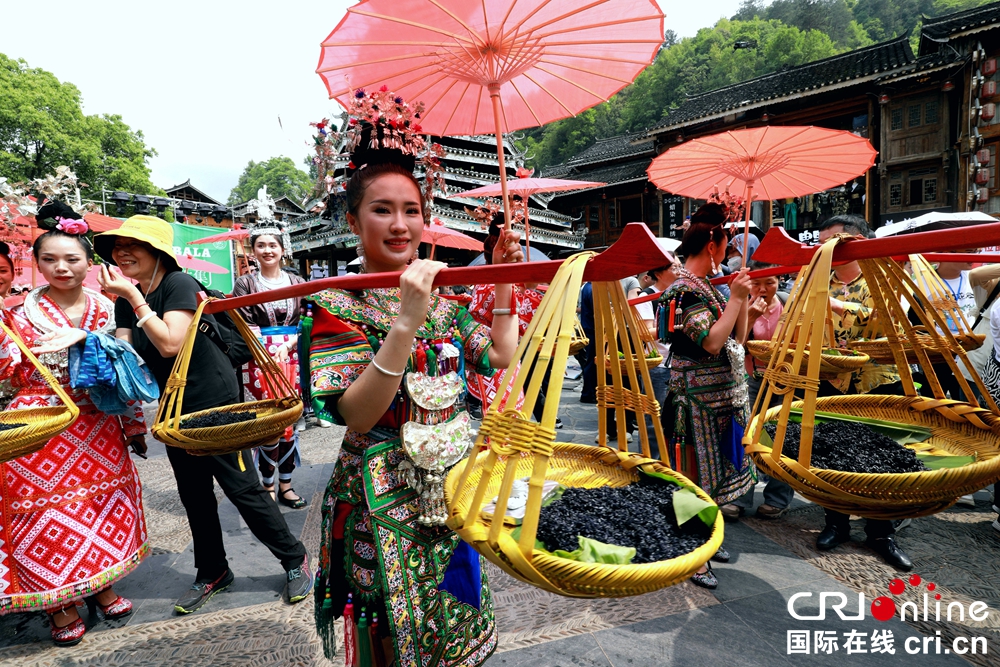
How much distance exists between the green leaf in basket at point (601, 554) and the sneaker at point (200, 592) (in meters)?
2.75

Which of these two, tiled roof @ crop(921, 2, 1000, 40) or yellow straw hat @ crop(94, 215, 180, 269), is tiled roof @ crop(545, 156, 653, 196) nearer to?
tiled roof @ crop(921, 2, 1000, 40)

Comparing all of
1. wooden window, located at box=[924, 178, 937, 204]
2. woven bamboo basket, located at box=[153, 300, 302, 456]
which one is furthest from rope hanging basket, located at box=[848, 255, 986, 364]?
wooden window, located at box=[924, 178, 937, 204]

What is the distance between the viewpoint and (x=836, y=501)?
1.28 m

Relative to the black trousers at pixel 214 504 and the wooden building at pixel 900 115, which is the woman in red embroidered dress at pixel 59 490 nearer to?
the black trousers at pixel 214 504

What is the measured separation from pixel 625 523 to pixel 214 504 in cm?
262

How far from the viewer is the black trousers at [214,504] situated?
9.16 feet

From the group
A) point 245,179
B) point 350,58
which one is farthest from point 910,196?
point 245,179

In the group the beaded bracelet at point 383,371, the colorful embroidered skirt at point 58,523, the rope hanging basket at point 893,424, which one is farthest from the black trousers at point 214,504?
the rope hanging basket at point 893,424

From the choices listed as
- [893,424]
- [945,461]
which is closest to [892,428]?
[893,424]

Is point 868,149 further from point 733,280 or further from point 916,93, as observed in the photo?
point 916,93

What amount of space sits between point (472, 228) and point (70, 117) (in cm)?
2036

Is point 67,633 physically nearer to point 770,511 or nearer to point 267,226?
point 267,226

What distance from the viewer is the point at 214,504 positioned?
2943 mm

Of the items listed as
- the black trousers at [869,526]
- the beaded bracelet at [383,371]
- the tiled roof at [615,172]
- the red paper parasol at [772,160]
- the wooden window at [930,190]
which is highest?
the tiled roof at [615,172]
